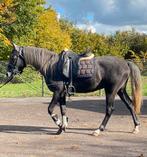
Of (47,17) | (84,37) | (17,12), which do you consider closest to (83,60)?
(17,12)

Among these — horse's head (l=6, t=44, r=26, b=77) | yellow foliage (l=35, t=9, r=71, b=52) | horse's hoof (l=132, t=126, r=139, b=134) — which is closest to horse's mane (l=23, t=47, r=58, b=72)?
horse's head (l=6, t=44, r=26, b=77)

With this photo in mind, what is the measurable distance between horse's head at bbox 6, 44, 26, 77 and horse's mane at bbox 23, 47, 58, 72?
0.12 meters

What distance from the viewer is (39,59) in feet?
39.8

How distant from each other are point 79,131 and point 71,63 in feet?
5.86

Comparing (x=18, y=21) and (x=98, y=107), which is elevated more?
(x=18, y=21)

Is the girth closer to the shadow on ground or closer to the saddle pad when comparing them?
the saddle pad

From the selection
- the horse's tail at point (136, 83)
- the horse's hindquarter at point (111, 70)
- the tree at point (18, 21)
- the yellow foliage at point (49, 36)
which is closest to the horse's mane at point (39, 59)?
the horse's hindquarter at point (111, 70)

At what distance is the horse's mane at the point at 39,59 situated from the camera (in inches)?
477

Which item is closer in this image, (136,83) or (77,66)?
(77,66)

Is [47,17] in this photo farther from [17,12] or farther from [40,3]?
[17,12]

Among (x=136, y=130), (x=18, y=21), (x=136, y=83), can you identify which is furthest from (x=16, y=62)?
(x=18, y=21)

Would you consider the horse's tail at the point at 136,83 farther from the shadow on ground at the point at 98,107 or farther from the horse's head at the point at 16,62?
the shadow on ground at the point at 98,107

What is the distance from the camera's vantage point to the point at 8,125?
14125 millimetres

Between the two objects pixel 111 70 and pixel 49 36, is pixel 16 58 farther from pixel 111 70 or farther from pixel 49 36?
pixel 49 36
